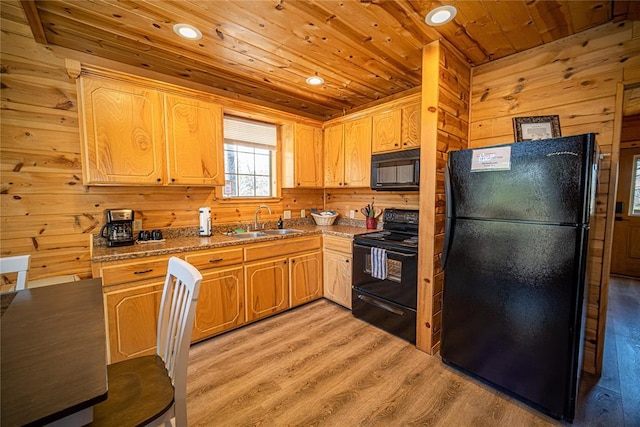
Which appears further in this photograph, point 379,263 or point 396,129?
point 396,129

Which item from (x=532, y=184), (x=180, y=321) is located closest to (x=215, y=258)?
(x=180, y=321)

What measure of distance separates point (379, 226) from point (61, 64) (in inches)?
128

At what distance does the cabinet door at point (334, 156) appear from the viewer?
3.35 meters

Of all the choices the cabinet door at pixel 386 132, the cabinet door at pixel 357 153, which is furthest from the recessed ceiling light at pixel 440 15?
the cabinet door at pixel 357 153

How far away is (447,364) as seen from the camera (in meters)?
2.09

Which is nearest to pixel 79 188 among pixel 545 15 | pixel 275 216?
pixel 275 216

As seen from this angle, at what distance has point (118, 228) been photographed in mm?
2219

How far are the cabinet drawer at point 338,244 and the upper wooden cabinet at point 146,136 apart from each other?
1.33m

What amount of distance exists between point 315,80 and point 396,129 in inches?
37.9

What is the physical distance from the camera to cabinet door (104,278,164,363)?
1.93 metres

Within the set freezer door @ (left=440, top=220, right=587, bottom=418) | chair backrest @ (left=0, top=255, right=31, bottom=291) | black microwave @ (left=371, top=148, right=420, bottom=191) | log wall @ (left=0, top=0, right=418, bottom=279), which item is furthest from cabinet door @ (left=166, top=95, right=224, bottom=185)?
freezer door @ (left=440, top=220, right=587, bottom=418)

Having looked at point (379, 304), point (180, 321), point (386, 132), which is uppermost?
point (386, 132)

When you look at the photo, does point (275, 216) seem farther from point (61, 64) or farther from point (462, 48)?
point (462, 48)

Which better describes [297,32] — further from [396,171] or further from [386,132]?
[396,171]
